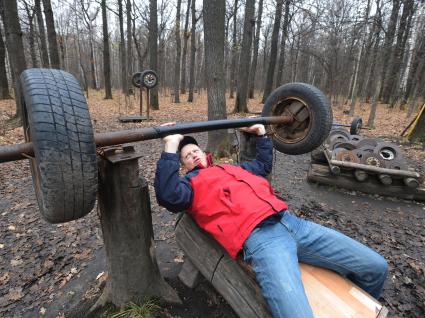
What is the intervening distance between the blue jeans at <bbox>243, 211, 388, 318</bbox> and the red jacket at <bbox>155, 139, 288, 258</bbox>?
0.31 ft

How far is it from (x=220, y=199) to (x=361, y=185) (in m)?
4.03

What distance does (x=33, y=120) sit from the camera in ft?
4.33

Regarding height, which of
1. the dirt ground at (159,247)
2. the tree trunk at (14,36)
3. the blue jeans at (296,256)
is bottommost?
the dirt ground at (159,247)

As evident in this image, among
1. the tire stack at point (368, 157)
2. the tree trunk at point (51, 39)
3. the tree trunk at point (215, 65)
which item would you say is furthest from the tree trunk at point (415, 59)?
the tree trunk at point (51, 39)

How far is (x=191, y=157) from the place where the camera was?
2502mm

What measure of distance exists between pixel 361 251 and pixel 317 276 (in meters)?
0.38

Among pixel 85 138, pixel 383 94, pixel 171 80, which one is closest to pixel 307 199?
pixel 85 138

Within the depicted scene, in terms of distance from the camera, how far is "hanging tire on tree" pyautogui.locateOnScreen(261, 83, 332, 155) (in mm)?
2791

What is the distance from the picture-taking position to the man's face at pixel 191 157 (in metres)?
2.50

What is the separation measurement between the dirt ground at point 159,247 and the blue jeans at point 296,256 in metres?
0.80

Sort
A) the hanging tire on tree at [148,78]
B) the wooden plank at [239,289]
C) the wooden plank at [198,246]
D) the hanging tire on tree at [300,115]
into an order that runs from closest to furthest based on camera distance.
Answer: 1. the wooden plank at [239,289]
2. the wooden plank at [198,246]
3. the hanging tire on tree at [300,115]
4. the hanging tire on tree at [148,78]

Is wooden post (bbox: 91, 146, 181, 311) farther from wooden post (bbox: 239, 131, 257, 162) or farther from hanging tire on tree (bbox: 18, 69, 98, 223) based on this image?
wooden post (bbox: 239, 131, 257, 162)

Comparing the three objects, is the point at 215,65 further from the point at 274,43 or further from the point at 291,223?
the point at 274,43

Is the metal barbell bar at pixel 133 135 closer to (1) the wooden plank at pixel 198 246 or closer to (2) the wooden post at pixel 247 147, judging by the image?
(2) the wooden post at pixel 247 147
